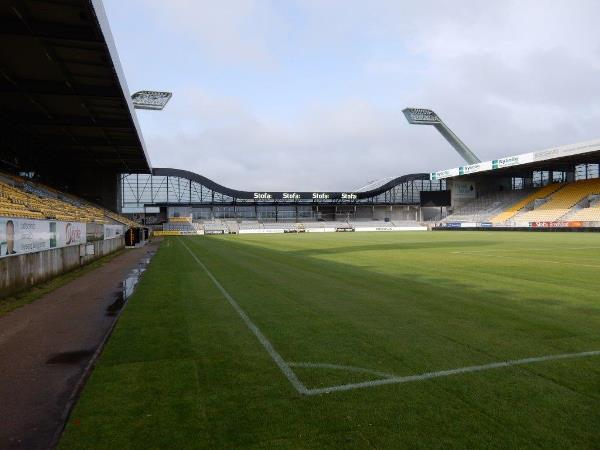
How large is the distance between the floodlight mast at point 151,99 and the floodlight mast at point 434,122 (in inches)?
1750

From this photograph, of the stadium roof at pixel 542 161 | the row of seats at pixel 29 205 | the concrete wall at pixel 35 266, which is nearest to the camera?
the concrete wall at pixel 35 266

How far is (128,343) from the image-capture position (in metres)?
6.13

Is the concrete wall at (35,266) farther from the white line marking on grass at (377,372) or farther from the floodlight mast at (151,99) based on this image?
the floodlight mast at (151,99)

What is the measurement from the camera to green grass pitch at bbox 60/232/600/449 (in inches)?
→ 134

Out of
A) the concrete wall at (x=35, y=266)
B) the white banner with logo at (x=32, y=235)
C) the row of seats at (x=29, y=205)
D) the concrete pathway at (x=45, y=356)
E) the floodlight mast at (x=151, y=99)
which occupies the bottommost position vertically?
the concrete pathway at (x=45, y=356)

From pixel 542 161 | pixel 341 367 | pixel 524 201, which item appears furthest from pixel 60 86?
pixel 524 201

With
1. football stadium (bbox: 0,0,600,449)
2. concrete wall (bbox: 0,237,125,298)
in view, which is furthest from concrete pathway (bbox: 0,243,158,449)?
concrete wall (bbox: 0,237,125,298)

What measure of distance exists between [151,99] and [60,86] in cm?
3736

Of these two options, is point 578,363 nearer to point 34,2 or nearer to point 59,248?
point 59,248

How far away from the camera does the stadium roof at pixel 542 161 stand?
48.8 metres

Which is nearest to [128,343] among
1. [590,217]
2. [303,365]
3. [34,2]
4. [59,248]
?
[303,365]

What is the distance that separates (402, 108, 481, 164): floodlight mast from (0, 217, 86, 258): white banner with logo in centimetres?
7448

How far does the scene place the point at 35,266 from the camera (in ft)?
39.1

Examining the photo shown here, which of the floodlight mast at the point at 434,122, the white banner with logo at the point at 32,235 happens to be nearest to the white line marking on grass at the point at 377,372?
the white banner with logo at the point at 32,235
